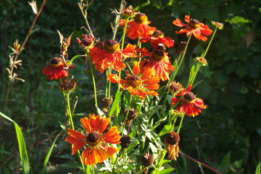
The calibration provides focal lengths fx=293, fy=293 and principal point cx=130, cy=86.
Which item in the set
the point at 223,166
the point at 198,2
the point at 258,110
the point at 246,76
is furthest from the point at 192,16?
the point at 223,166

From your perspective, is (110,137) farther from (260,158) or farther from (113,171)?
(260,158)

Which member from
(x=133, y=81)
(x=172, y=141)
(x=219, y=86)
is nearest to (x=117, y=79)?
(x=133, y=81)

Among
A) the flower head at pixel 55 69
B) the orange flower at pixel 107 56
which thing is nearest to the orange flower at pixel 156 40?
the orange flower at pixel 107 56

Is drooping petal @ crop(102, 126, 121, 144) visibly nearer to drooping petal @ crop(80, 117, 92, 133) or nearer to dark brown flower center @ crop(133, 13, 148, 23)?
drooping petal @ crop(80, 117, 92, 133)

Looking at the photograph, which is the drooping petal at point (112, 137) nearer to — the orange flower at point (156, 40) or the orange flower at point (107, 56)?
the orange flower at point (107, 56)

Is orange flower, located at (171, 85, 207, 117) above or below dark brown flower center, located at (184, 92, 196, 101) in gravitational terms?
below

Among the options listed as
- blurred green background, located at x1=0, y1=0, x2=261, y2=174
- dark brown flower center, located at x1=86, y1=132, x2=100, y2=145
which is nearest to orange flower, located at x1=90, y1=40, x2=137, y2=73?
dark brown flower center, located at x1=86, y1=132, x2=100, y2=145

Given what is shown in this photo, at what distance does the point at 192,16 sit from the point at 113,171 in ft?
3.61

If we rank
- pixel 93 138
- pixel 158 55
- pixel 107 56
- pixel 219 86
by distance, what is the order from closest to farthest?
pixel 93 138 → pixel 107 56 → pixel 158 55 → pixel 219 86

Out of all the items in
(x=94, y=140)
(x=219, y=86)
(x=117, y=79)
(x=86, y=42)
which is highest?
(x=86, y=42)

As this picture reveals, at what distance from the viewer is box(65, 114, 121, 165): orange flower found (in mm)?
828

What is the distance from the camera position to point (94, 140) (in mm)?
833

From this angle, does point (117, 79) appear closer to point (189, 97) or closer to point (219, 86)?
point (189, 97)

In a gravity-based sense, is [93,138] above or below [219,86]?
above
